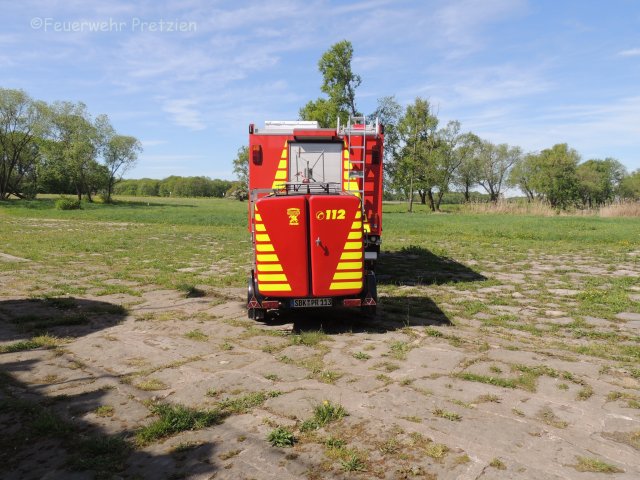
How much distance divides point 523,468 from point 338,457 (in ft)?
3.84

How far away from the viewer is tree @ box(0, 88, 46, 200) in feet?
189

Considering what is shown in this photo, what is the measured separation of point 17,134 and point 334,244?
68.0 meters

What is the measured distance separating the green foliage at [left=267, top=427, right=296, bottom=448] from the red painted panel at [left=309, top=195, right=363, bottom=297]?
2862 millimetres

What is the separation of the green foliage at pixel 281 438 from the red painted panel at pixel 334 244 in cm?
286

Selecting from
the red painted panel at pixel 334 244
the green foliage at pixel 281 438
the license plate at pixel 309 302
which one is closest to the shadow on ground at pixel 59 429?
the green foliage at pixel 281 438

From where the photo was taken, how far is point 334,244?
20.0 ft

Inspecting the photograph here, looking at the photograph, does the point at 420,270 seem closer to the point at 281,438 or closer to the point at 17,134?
the point at 281,438

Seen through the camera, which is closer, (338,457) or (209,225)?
(338,457)

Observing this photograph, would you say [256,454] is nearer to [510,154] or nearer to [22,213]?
[22,213]

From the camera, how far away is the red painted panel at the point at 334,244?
6.06 metres

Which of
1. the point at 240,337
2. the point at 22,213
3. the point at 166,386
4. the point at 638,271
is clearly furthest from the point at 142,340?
the point at 22,213

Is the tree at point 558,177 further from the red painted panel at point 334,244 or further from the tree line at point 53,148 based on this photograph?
the red painted panel at point 334,244

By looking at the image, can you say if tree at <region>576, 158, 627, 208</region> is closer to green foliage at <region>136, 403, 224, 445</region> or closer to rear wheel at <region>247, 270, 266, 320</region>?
rear wheel at <region>247, 270, 266, 320</region>

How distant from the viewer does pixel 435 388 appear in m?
4.29
